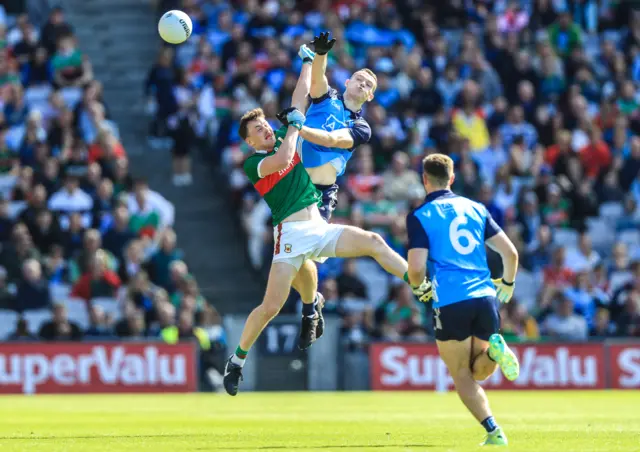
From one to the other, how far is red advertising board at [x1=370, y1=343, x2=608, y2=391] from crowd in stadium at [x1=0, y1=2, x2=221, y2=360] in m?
2.78

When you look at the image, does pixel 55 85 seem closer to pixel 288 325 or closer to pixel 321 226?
pixel 288 325

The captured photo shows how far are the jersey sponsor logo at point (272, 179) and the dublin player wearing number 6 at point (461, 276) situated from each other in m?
2.63

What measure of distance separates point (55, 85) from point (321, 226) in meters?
12.1

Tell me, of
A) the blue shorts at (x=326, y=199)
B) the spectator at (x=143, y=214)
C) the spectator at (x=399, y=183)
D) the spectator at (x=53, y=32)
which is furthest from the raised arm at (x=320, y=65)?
the spectator at (x=53, y=32)

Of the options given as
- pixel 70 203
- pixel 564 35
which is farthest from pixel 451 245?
pixel 564 35

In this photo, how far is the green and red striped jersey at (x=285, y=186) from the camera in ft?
44.0

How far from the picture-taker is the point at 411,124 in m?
25.4

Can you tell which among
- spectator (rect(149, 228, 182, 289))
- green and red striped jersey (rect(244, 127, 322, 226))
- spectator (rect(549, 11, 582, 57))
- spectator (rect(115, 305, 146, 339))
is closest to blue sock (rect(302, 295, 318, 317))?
green and red striped jersey (rect(244, 127, 322, 226))

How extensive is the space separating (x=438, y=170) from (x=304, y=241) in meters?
2.70

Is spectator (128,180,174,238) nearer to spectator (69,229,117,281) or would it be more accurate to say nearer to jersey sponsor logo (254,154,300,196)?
spectator (69,229,117,281)

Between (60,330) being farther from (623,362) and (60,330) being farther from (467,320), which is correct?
(467,320)

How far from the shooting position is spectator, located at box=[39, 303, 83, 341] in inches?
830

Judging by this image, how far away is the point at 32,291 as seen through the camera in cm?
2156

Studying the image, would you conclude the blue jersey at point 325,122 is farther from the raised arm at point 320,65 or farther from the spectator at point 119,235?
the spectator at point 119,235
